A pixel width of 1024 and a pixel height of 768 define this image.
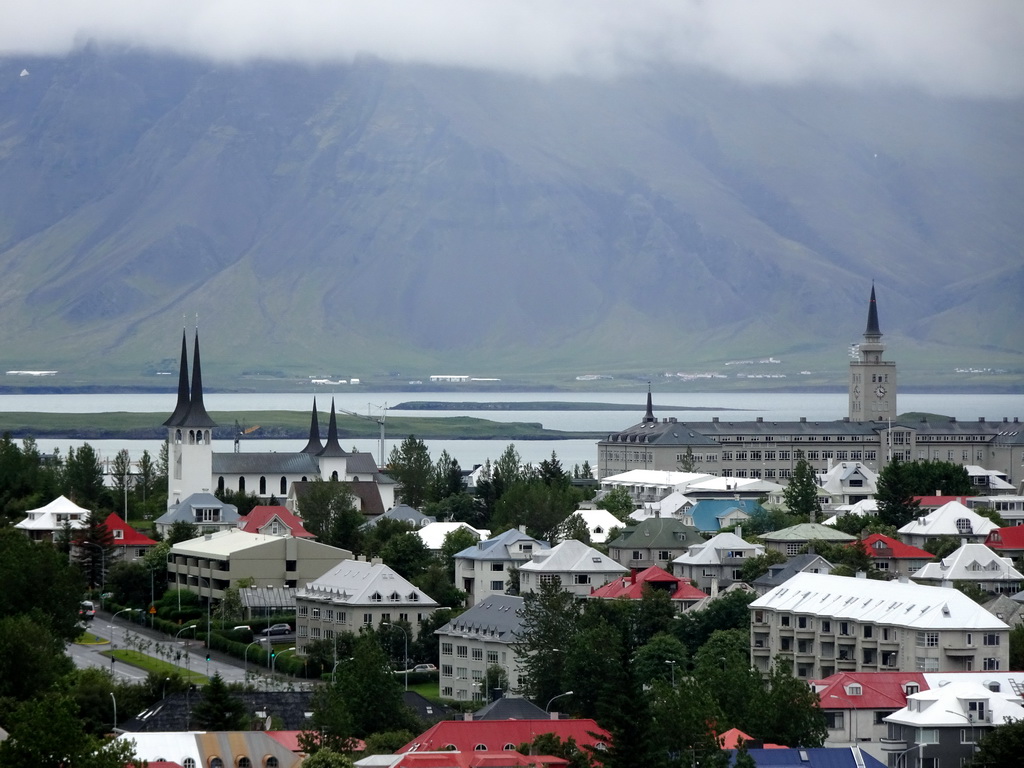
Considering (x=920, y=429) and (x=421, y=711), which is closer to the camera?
(x=421, y=711)

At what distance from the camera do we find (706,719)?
5125 cm

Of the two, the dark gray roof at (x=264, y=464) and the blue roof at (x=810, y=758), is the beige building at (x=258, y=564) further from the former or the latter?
the blue roof at (x=810, y=758)

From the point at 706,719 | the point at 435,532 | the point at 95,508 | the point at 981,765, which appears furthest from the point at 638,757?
the point at 95,508

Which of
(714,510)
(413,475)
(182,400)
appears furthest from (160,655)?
(413,475)

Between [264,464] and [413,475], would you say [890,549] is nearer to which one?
[413,475]

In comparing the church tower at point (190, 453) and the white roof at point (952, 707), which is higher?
the church tower at point (190, 453)

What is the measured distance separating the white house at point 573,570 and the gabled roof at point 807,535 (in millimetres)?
11573

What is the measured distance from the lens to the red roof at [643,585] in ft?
278

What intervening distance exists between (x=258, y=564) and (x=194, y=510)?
82.4 feet

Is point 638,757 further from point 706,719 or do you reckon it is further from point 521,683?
point 521,683

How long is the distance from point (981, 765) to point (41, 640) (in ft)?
88.5

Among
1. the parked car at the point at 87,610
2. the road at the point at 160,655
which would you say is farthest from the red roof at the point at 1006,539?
the parked car at the point at 87,610

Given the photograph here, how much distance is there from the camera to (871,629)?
70.9 meters

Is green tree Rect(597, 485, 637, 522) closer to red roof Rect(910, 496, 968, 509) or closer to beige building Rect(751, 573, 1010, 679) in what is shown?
red roof Rect(910, 496, 968, 509)
